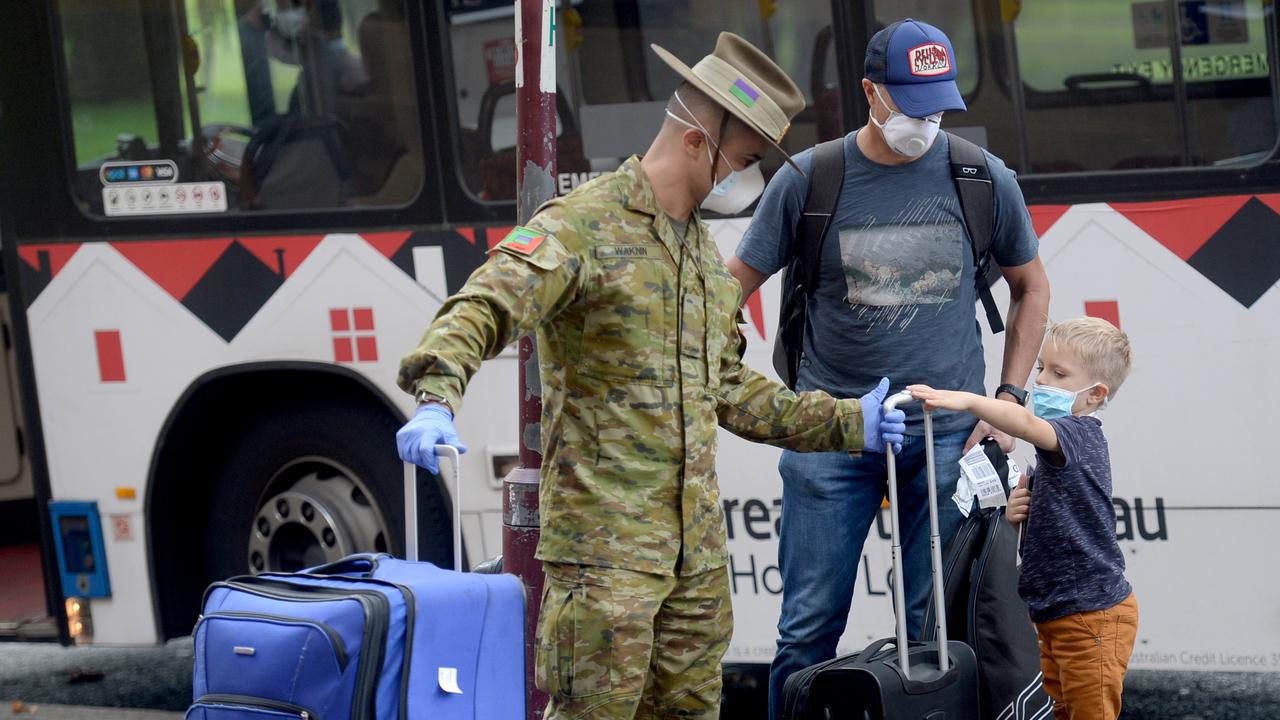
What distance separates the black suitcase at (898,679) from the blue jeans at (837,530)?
366 mm

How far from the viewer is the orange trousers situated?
11.3 feet

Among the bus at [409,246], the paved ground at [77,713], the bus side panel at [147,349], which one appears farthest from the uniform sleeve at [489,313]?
the paved ground at [77,713]

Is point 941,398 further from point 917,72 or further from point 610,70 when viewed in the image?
point 610,70

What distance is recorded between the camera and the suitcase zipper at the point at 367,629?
2609mm

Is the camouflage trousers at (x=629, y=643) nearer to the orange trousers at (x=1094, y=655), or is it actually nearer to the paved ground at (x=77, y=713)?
the orange trousers at (x=1094, y=655)

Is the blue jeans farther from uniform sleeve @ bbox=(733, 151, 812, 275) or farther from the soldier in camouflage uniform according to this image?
the soldier in camouflage uniform

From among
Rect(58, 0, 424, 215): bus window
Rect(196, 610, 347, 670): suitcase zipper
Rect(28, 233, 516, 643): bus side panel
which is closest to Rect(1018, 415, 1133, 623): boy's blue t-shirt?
Rect(196, 610, 347, 670): suitcase zipper

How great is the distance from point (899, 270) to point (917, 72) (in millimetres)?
485

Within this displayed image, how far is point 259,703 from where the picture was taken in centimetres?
261

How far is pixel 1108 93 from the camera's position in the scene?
4477mm

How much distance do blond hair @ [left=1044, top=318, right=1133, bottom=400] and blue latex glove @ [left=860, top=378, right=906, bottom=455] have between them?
0.46 meters

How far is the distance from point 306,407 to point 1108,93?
3091 mm

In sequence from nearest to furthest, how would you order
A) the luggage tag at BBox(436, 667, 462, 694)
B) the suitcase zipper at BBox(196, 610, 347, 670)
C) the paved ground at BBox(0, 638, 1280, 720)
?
the suitcase zipper at BBox(196, 610, 347, 670) < the luggage tag at BBox(436, 667, 462, 694) < the paved ground at BBox(0, 638, 1280, 720)

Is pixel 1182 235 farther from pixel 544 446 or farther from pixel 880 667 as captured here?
pixel 544 446
